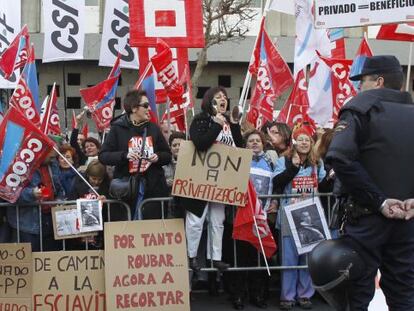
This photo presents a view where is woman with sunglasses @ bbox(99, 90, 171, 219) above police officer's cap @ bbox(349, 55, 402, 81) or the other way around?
the other way around

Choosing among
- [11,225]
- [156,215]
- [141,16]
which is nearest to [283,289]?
[156,215]

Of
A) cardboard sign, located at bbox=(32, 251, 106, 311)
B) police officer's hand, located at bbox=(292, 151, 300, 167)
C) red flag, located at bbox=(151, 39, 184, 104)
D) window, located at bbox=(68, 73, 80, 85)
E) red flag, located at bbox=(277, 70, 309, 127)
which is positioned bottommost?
cardboard sign, located at bbox=(32, 251, 106, 311)

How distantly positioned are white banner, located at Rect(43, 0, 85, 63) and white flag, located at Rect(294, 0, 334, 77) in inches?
133

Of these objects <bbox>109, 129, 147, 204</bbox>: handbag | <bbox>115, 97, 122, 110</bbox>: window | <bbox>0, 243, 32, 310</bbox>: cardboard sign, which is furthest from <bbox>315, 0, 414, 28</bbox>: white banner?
<bbox>115, 97, 122, 110</bbox>: window

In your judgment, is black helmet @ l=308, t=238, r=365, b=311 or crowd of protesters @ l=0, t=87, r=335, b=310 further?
crowd of protesters @ l=0, t=87, r=335, b=310

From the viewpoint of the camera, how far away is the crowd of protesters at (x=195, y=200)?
269 inches

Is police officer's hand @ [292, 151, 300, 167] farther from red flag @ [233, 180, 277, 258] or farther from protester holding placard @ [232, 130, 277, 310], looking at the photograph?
red flag @ [233, 180, 277, 258]

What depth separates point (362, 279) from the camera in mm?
4617

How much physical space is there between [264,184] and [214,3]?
18.6 m

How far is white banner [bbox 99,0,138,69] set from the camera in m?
11.2

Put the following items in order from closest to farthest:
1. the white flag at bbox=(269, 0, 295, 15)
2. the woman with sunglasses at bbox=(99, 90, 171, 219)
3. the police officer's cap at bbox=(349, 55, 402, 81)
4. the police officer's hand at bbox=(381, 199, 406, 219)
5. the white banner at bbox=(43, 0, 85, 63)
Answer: the police officer's hand at bbox=(381, 199, 406, 219) → the police officer's cap at bbox=(349, 55, 402, 81) → the woman with sunglasses at bbox=(99, 90, 171, 219) → the white flag at bbox=(269, 0, 295, 15) → the white banner at bbox=(43, 0, 85, 63)

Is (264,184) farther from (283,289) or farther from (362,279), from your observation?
(362,279)

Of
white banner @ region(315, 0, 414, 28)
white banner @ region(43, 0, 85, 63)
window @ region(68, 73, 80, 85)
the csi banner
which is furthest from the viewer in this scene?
window @ region(68, 73, 80, 85)

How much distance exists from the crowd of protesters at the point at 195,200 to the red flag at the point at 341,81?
2.71 m
